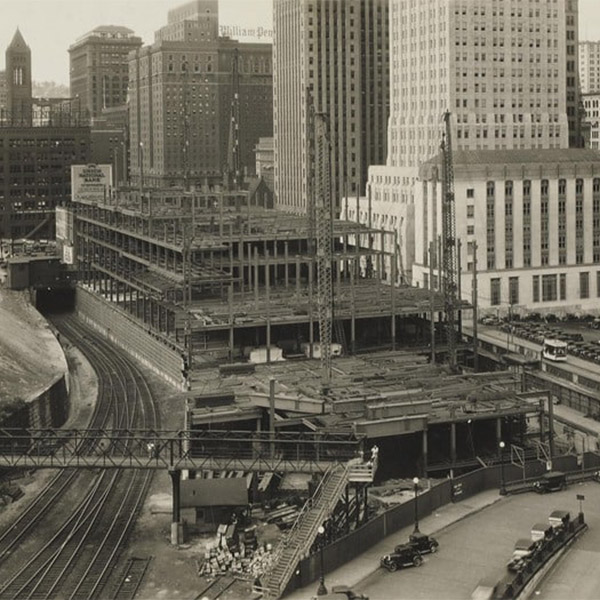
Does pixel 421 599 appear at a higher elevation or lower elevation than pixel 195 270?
lower

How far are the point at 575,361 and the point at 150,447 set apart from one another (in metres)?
56.5

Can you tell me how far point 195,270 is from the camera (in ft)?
387

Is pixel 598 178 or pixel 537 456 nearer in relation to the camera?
pixel 537 456

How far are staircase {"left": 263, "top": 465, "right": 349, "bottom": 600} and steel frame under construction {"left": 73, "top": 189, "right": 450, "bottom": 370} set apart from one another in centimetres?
3923

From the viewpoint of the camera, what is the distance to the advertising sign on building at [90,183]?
163750 mm

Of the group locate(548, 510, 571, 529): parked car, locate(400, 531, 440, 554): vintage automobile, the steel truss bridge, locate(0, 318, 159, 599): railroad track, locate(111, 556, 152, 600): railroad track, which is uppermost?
the steel truss bridge

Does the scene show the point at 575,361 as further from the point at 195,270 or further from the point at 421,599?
the point at 421,599

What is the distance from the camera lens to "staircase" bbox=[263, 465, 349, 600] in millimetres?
53656

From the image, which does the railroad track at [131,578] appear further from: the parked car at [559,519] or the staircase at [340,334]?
the staircase at [340,334]

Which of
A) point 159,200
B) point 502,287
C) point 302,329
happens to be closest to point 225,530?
point 302,329

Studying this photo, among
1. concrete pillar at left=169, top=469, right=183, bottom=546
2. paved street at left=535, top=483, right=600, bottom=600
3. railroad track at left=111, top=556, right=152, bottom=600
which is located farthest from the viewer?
concrete pillar at left=169, top=469, right=183, bottom=546

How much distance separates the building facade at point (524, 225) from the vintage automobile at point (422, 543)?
84681mm

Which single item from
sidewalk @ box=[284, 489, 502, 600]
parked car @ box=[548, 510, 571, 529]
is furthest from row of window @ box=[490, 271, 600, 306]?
parked car @ box=[548, 510, 571, 529]

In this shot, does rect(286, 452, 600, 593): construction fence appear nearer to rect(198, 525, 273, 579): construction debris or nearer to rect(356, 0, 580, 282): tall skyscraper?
rect(198, 525, 273, 579): construction debris
